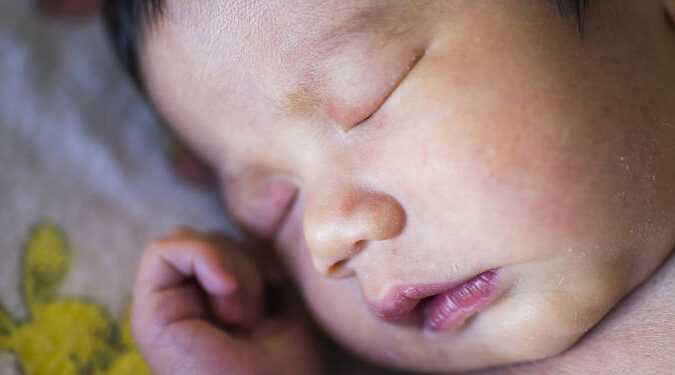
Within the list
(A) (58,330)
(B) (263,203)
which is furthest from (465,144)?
(A) (58,330)

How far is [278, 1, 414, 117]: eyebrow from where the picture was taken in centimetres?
85

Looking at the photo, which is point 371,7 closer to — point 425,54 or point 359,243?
point 425,54

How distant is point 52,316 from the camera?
1.12 meters

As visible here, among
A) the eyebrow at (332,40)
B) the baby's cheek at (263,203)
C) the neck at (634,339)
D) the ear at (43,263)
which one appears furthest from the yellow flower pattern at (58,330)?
the neck at (634,339)

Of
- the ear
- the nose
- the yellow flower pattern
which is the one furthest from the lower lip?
the ear

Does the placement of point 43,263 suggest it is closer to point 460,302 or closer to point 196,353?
point 196,353

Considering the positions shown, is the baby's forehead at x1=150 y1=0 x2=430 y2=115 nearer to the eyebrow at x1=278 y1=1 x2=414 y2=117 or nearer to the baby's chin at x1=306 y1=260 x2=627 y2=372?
the eyebrow at x1=278 y1=1 x2=414 y2=117

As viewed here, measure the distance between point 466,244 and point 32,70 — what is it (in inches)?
37.0

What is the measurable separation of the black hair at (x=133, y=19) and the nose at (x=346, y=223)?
12.1 inches

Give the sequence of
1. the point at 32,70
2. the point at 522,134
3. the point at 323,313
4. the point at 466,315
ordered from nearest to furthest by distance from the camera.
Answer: the point at 522,134 < the point at 466,315 < the point at 323,313 < the point at 32,70

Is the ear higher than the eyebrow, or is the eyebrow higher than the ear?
the eyebrow

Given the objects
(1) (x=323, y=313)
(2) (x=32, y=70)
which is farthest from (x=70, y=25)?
(1) (x=323, y=313)

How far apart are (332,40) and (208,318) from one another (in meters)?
0.49

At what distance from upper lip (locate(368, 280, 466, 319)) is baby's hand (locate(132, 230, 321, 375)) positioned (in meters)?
0.23
